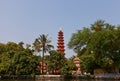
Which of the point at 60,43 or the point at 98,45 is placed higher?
the point at 60,43

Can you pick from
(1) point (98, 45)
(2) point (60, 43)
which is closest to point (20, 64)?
(1) point (98, 45)

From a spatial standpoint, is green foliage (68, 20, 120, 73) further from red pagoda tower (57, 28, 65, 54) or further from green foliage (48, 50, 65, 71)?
red pagoda tower (57, 28, 65, 54)

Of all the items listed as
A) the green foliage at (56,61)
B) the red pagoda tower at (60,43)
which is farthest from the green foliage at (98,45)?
the red pagoda tower at (60,43)

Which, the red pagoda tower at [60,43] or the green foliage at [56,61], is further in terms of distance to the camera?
the red pagoda tower at [60,43]

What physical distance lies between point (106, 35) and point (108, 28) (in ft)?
12.2

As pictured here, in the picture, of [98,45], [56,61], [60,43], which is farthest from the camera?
[60,43]

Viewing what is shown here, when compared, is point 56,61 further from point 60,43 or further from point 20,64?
point 60,43

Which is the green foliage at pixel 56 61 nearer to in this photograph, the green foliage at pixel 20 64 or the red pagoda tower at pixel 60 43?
the green foliage at pixel 20 64

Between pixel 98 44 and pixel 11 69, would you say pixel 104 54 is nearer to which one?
pixel 98 44

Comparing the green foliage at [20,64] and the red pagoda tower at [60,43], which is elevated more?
the red pagoda tower at [60,43]

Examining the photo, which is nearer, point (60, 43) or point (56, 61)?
point (56, 61)

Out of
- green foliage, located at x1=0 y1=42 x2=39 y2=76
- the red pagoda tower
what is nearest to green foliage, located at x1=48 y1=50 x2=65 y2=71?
green foliage, located at x1=0 y1=42 x2=39 y2=76

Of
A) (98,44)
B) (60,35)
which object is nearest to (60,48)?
(60,35)

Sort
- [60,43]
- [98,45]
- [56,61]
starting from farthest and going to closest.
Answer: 1. [60,43]
2. [56,61]
3. [98,45]
